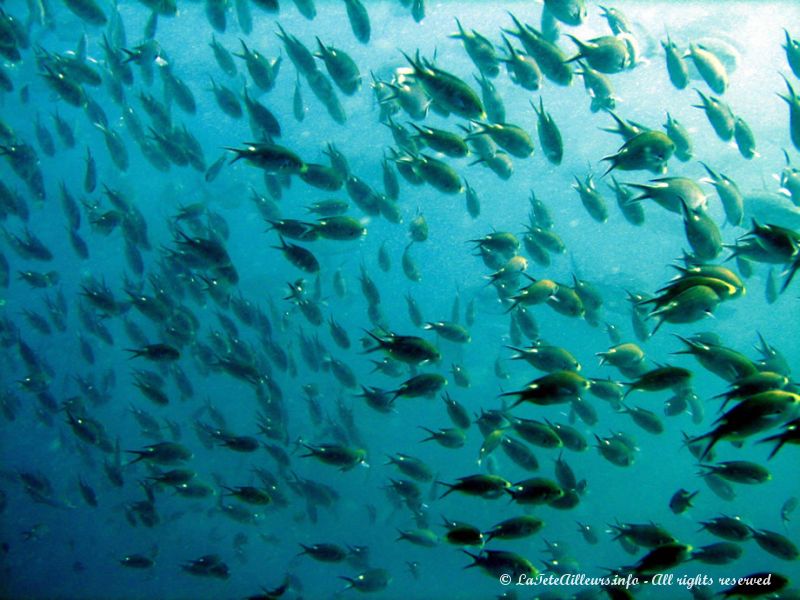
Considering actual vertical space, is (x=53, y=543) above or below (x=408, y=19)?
below

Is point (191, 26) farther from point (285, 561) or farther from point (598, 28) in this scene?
point (285, 561)

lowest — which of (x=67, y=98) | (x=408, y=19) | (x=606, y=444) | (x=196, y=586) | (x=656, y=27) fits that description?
(x=196, y=586)

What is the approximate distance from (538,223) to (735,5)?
12690mm

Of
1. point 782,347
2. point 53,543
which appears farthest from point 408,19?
point 53,543

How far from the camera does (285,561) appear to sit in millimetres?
34281

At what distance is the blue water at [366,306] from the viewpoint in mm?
16750

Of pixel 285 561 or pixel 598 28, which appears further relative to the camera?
pixel 285 561

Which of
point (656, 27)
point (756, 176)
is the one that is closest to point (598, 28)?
point (656, 27)

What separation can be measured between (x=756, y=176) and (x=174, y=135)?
2229 centimetres

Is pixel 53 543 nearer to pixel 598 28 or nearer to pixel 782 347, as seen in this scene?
pixel 598 28

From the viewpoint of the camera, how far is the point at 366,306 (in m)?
35.2

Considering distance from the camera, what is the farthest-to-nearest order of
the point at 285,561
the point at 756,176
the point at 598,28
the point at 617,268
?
1. the point at 285,561
2. the point at 617,268
3. the point at 756,176
4. the point at 598,28

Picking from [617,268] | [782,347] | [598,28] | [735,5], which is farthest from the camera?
[782,347]

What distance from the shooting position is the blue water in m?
16.8
